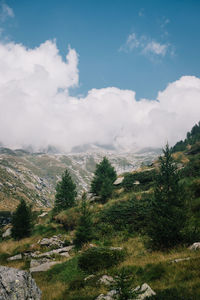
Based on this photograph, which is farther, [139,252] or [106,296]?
[139,252]

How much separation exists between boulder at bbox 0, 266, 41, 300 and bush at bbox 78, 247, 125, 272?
4965mm

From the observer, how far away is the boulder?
661 centimetres

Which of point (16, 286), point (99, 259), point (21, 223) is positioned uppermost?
point (16, 286)

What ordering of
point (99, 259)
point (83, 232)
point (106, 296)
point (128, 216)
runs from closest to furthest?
point (106, 296) → point (99, 259) → point (83, 232) → point (128, 216)

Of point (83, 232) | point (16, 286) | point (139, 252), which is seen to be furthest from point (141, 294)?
point (83, 232)

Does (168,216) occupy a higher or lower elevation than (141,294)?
higher

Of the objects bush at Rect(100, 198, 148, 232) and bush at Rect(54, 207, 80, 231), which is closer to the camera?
bush at Rect(100, 198, 148, 232)

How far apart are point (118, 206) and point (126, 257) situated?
482 inches

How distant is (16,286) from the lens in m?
6.94

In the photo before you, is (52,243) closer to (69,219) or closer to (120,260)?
(69,219)

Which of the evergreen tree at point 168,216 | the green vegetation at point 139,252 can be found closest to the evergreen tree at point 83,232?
the green vegetation at point 139,252

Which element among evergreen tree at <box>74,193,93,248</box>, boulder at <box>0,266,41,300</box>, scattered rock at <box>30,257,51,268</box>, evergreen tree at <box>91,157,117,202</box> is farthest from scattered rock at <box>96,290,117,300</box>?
evergreen tree at <box>91,157,117,202</box>

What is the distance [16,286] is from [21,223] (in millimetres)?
24622

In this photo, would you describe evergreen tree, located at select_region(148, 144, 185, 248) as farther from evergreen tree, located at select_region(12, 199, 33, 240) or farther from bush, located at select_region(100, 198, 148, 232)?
evergreen tree, located at select_region(12, 199, 33, 240)
